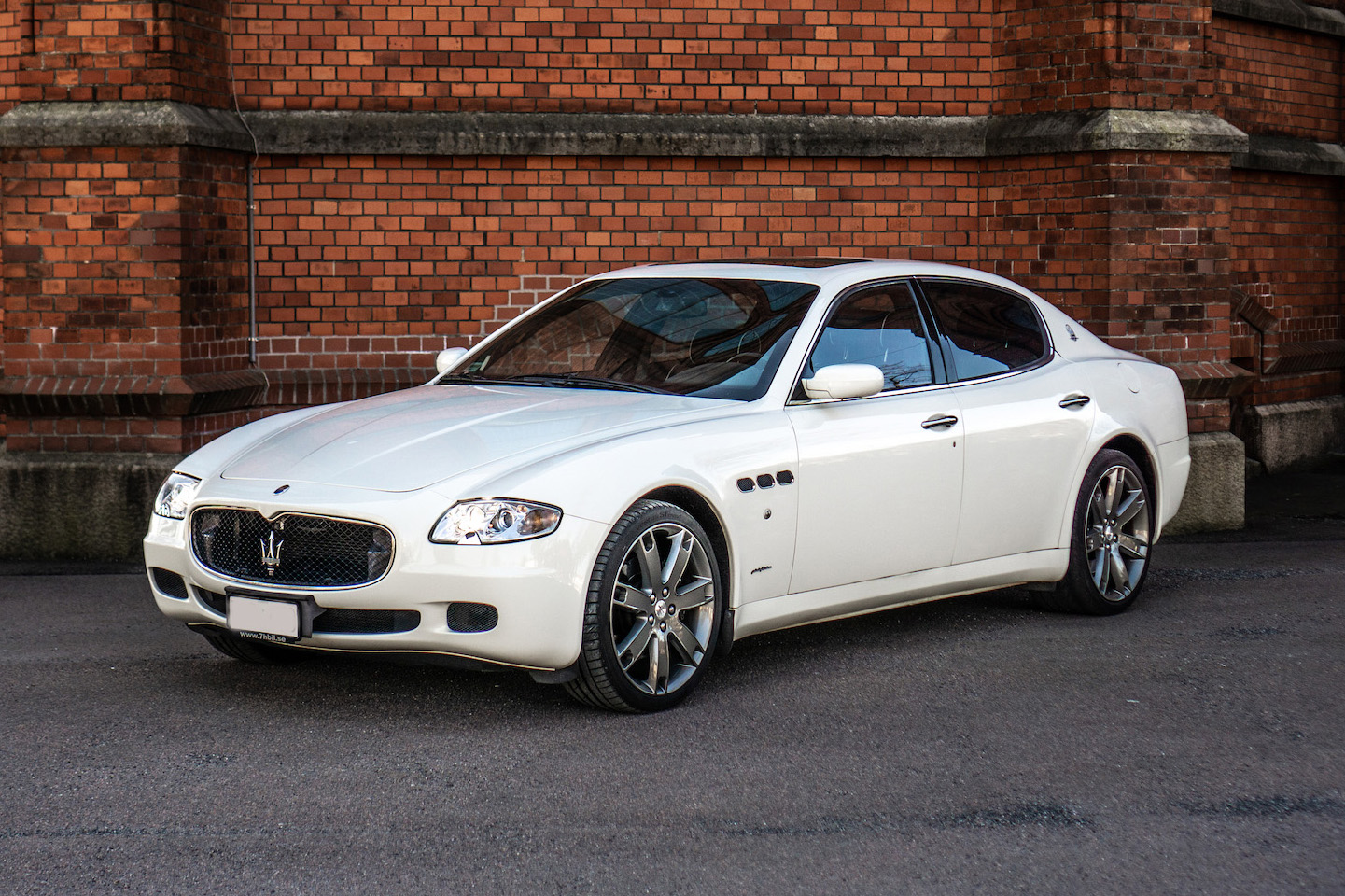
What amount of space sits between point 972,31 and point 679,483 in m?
5.77

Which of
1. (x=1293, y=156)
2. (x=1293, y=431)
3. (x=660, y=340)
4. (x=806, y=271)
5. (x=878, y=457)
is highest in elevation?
(x=1293, y=156)

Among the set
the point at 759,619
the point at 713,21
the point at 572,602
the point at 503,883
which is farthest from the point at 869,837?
the point at 713,21

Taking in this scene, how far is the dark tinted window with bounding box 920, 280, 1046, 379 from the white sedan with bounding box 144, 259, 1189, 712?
0.01 metres

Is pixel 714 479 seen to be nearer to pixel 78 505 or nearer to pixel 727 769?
pixel 727 769

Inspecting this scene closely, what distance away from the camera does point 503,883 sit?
3695 millimetres

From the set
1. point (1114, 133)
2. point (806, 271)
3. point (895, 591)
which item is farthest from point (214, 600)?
point (1114, 133)

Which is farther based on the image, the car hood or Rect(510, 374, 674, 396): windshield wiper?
Rect(510, 374, 674, 396): windshield wiper

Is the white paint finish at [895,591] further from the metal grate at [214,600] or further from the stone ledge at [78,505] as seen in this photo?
the stone ledge at [78,505]

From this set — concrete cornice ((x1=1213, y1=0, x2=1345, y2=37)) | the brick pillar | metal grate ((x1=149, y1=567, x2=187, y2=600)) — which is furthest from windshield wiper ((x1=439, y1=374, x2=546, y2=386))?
concrete cornice ((x1=1213, y1=0, x2=1345, y2=37))

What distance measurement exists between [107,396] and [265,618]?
4123 millimetres

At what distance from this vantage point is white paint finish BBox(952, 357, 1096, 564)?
20.8ft

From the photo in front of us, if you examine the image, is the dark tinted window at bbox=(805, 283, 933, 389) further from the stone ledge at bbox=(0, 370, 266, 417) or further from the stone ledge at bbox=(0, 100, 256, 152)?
the stone ledge at bbox=(0, 100, 256, 152)

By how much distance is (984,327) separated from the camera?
6.74 m

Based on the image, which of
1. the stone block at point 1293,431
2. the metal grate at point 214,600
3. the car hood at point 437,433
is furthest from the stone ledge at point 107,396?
the stone block at point 1293,431
